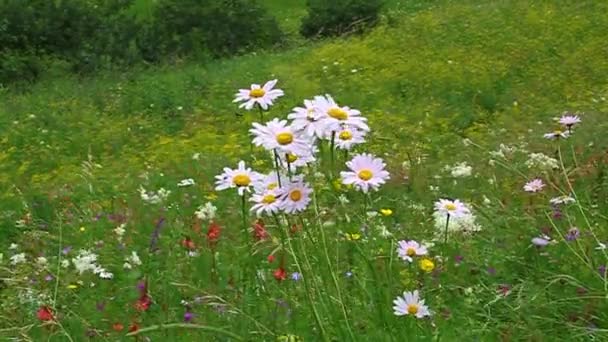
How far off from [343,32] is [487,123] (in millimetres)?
8142

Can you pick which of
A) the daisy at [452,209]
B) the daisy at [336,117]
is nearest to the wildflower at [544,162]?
the daisy at [452,209]

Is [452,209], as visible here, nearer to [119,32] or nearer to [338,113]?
[338,113]

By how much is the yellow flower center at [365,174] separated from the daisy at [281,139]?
15 centimetres

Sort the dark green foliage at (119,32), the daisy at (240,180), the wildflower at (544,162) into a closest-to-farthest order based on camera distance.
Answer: the daisy at (240,180) → the wildflower at (544,162) → the dark green foliage at (119,32)

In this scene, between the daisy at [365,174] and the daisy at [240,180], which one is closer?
the daisy at [365,174]

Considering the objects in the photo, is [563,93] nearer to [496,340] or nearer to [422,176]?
[422,176]

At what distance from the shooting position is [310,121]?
1849 millimetres

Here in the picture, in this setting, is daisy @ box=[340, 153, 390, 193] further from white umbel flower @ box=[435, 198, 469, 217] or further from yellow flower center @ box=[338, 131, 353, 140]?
white umbel flower @ box=[435, 198, 469, 217]

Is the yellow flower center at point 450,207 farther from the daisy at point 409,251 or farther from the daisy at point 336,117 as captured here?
the daisy at point 336,117

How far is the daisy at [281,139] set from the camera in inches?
71.5

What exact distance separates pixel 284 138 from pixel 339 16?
15.9 meters

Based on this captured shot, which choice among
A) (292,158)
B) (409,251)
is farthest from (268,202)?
(409,251)

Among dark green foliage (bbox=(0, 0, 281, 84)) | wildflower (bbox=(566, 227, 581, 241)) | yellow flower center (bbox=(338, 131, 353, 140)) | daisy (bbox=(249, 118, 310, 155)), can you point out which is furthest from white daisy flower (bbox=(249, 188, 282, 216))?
dark green foliage (bbox=(0, 0, 281, 84))

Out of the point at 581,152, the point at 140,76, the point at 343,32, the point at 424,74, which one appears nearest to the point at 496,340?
the point at 581,152
